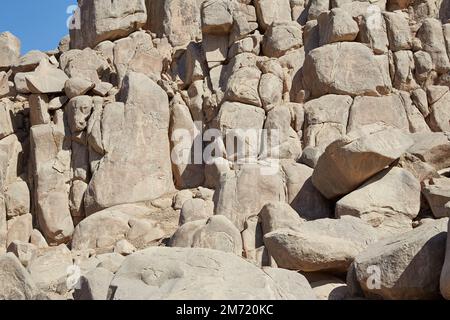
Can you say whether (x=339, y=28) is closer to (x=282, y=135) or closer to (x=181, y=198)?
(x=282, y=135)

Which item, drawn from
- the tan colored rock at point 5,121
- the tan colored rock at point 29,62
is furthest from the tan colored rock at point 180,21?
the tan colored rock at point 5,121

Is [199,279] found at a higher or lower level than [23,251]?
higher

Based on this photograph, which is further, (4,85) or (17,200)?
(4,85)

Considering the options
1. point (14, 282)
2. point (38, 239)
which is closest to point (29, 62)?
point (38, 239)

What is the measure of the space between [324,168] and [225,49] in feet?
Result: 28.6

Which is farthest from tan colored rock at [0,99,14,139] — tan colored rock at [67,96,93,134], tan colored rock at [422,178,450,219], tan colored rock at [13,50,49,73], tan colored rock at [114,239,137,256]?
tan colored rock at [422,178,450,219]

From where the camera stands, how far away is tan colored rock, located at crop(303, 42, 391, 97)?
758 inches

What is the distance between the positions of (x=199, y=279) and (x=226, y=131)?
37.6 ft

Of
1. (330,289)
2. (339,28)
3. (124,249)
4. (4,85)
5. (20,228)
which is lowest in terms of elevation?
(20,228)

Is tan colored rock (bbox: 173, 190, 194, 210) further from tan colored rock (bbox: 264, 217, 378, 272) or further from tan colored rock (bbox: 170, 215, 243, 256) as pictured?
tan colored rock (bbox: 264, 217, 378, 272)

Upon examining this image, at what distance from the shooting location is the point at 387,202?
44.3 feet

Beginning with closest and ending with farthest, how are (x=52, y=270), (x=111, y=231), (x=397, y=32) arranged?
(x=52, y=270) < (x=111, y=231) < (x=397, y=32)
